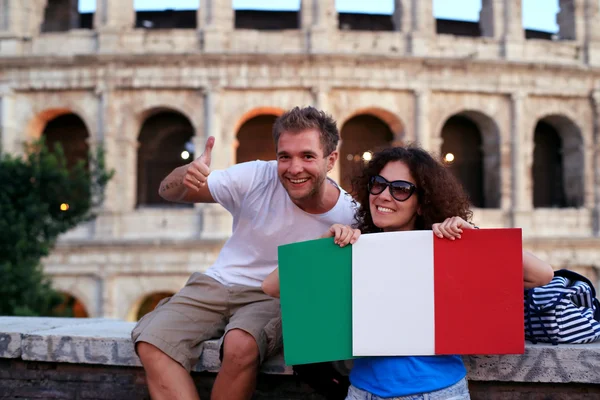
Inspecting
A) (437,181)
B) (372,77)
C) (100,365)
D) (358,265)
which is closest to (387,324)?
(358,265)

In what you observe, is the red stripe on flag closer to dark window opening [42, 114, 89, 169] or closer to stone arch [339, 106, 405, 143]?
→ stone arch [339, 106, 405, 143]

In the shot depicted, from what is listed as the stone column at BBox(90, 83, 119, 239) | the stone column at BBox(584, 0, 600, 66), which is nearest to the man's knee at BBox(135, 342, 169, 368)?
the stone column at BBox(90, 83, 119, 239)

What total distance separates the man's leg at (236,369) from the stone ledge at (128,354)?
0.35m

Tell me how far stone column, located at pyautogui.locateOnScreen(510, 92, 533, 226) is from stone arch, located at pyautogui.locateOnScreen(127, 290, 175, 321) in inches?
340

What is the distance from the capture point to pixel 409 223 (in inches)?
109

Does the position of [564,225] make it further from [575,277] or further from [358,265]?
[358,265]

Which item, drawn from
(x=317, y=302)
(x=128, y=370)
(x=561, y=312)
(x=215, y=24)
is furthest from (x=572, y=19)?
(x=128, y=370)

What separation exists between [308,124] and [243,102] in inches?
434

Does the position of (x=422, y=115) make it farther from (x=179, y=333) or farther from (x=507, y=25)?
(x=179, y=333)

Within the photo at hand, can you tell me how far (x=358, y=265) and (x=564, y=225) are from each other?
43.3 ft

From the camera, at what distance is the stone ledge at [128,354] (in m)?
2.82

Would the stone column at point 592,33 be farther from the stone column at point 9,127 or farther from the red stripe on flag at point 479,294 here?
the red stripe on flag at point 479,294

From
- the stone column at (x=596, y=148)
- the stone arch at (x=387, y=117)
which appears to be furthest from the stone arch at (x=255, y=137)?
the stone column at (x=596, y=148)

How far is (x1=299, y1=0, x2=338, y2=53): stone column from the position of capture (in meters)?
13.6
